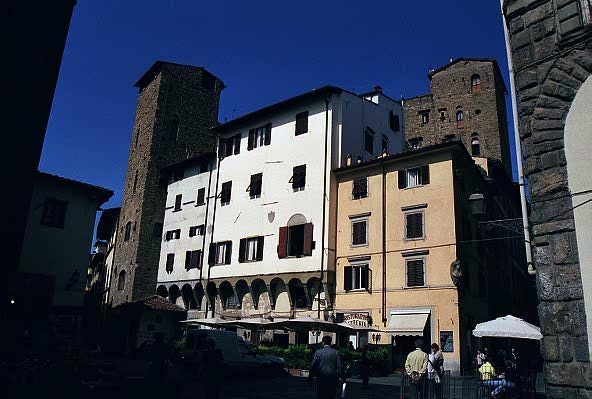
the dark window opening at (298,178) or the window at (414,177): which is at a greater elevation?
the dark window opening at (298,178)

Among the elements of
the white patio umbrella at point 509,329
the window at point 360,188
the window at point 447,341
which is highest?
the window at point 360,188

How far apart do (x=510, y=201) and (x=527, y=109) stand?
36.7m

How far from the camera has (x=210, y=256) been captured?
36500mm

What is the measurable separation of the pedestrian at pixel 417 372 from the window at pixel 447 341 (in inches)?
539

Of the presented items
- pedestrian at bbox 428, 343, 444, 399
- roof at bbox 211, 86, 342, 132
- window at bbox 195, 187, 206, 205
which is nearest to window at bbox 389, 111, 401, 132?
roof at bbox 211, 86, 342, 132

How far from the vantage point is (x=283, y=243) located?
31641 millimetres

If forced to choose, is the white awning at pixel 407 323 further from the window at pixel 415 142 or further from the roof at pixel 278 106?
the window at pixel 415 142

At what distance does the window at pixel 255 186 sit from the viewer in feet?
113

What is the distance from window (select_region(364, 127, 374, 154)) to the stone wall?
85.0 feet

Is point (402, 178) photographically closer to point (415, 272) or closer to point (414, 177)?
point (414, 177)

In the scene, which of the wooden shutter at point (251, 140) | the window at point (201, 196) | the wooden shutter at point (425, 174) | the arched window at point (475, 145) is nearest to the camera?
the wooden shutter at point (425, 174)

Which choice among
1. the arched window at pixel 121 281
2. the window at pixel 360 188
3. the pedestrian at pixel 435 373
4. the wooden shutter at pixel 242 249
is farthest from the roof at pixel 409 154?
the arched window at pixel 121 281

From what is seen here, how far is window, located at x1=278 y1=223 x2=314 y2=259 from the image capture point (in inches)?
1203

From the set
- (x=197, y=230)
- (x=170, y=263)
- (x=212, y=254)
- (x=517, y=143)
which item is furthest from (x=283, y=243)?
(x=517, y=143)
